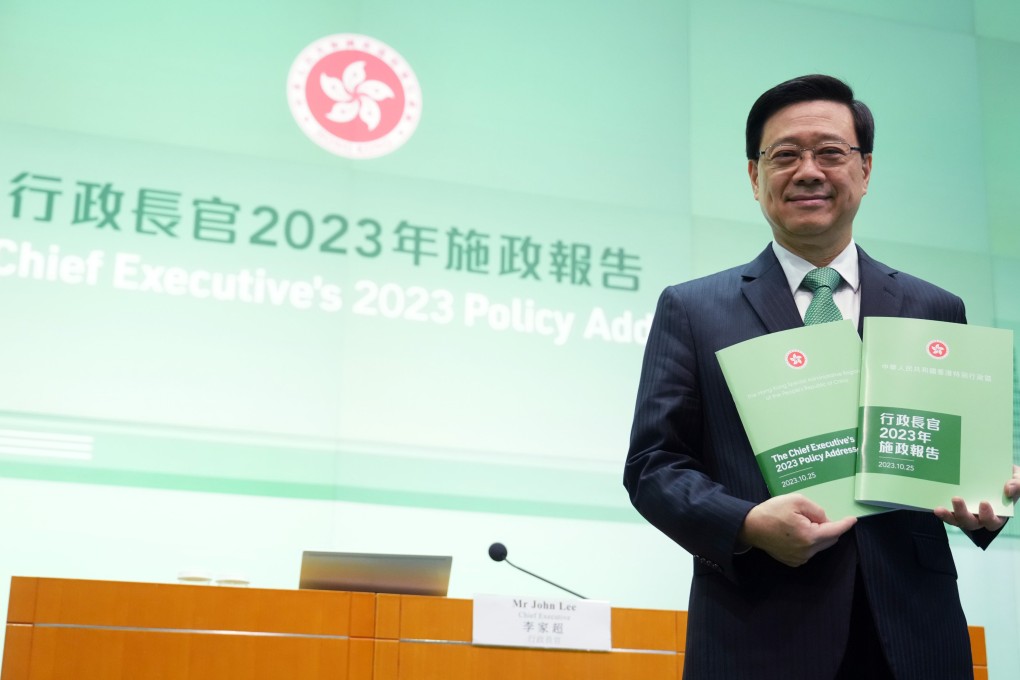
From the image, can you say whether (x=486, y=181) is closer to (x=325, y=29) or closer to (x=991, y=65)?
Result: (x=325, y=29)

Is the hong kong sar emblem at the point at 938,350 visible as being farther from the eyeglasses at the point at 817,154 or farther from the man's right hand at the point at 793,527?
the eyeglasses at the point at 817,154

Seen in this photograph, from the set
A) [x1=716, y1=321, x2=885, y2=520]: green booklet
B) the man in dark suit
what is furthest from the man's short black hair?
[x1=716, y1=321, x2=885, y2=520]: green booklet

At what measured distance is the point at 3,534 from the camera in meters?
3.29

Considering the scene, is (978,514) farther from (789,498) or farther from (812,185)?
(812,185)

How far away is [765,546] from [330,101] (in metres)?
2.86

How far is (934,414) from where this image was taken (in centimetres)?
134

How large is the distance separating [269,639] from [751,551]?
1396 mm

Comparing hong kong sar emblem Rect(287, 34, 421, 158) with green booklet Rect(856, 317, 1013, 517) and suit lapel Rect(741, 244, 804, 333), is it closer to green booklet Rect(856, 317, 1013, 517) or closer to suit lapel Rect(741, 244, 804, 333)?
suit lapel Rect(741, 244, 804, 333)

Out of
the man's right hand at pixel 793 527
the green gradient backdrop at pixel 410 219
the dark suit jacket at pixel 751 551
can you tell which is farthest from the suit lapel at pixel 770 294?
the green gradient backdrop at pixel 410 219

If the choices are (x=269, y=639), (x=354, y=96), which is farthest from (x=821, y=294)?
(x=354, y=96)

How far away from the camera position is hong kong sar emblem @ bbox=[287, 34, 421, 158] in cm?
380

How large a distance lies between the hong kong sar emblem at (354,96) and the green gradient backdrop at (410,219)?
0.05 meters

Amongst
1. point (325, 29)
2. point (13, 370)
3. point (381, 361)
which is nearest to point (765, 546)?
point (381, 361)

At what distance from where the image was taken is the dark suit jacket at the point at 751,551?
132 cm
